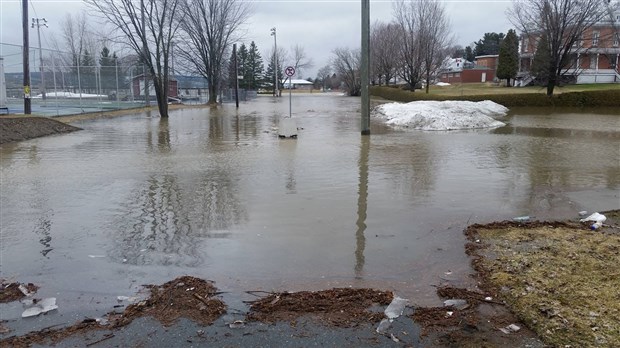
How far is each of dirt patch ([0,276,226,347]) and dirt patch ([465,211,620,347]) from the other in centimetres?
237

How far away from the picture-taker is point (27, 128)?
56.0 feet

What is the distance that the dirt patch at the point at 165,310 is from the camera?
3.55 metres

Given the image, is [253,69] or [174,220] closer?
[174,220]

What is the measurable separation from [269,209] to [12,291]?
3.44 meters

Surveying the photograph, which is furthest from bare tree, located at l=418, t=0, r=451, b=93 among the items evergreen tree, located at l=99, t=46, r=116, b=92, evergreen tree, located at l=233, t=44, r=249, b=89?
evergreen tree, located at l=233, t=44, r=249, b=89

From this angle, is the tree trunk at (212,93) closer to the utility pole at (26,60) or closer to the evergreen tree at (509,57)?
the utility pole at (26,60)

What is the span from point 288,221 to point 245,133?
489 inches

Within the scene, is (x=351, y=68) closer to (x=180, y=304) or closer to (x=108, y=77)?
(x=108, y=77)

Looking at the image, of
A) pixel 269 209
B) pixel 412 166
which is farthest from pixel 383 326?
pixel 412 166

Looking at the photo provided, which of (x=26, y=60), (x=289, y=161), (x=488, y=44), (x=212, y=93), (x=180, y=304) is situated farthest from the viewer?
(x=488, y=44)

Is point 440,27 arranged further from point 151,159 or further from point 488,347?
point 488,347

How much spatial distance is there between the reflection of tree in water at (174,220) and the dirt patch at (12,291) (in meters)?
0.92

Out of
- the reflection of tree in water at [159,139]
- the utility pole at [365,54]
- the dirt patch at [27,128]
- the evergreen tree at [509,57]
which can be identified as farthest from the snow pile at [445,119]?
the evergreen tree at [509,57]

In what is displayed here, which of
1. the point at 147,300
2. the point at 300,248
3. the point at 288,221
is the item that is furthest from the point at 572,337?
the point at 288,221
